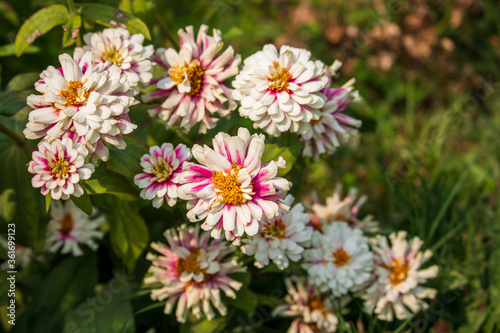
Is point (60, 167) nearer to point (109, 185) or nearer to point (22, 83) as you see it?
point (109, 185)

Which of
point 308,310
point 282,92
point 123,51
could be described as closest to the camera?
point 282,92

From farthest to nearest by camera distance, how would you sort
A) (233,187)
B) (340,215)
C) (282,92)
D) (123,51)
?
1. (340,215)
2. (123,51)
3. (282,92)
4. (233,187)

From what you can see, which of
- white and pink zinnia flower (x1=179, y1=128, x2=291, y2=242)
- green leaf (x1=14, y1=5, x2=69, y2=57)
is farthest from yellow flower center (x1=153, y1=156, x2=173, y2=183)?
green leaf (x1=14, y1=5, x2=69, y2=57)

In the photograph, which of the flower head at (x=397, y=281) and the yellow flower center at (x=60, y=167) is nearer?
the yellow flower center at (x=60, y=167)

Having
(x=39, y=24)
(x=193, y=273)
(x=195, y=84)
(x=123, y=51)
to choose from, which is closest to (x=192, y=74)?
(x=195, y=84)

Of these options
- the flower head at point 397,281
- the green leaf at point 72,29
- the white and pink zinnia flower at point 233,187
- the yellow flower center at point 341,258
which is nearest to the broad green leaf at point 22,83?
the green leaf at point 72,29

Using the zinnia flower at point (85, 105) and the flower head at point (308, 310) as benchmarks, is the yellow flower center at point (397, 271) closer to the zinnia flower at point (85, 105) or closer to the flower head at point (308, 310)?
the flower head at point (308, 310)

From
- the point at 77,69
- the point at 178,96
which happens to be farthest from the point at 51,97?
the point at 178,96
